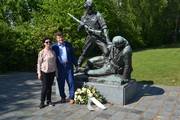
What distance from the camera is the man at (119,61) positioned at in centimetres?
826

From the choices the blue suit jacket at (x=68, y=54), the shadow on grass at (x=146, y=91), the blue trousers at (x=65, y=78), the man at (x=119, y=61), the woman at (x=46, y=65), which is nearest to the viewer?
the woman at (x=46, y=65)

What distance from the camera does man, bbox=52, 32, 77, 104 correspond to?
7926 mm

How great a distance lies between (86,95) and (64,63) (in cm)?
95

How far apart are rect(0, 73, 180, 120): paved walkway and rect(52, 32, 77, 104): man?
40 cm

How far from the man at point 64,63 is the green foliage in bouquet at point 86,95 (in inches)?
6.3

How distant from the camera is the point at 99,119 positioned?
6855mm

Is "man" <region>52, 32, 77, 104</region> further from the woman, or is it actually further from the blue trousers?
the woman

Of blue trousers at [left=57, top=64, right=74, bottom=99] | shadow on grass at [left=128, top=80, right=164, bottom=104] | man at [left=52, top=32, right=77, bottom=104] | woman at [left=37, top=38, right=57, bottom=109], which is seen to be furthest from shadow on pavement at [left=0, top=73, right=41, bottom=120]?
shadow on grass at [left=128, top=80, right=164, bottom=104]

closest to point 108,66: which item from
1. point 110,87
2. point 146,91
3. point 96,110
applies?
point 110,87

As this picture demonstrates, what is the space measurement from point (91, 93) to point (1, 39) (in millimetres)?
8044

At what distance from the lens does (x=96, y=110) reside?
24.6 ft

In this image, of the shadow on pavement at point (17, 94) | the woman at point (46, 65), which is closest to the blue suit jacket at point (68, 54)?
the woman at point (46, 65)

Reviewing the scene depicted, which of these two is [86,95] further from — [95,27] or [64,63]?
[95,27]

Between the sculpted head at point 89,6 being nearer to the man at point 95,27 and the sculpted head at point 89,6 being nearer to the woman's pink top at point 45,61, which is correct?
the man at point 95,27
